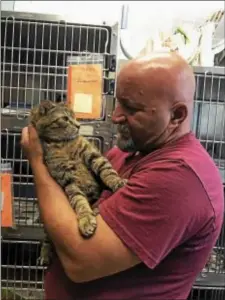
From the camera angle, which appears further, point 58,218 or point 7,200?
point 7,200

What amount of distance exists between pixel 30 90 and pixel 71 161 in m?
0.91

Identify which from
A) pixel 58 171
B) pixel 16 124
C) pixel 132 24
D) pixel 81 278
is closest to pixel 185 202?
pixel 81 278

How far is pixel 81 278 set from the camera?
3.98ft

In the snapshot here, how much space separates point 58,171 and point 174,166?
0.36 m

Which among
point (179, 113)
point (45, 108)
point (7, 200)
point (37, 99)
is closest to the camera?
point (179, 113)

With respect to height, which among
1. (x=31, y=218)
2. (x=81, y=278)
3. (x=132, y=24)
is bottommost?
(x=31, y=218)

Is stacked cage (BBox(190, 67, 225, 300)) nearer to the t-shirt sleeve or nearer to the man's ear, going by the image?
the man's ear

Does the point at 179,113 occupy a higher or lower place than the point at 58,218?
higher

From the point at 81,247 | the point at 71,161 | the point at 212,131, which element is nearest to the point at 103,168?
the point at 71,161

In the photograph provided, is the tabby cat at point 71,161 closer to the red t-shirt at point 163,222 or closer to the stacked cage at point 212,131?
the red t-shirt at point 163,222

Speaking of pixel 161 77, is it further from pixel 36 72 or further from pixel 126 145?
pixel 36 72

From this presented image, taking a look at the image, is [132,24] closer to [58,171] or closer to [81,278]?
[58,171]

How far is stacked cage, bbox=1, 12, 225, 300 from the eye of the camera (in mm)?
2176

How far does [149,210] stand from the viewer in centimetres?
118
